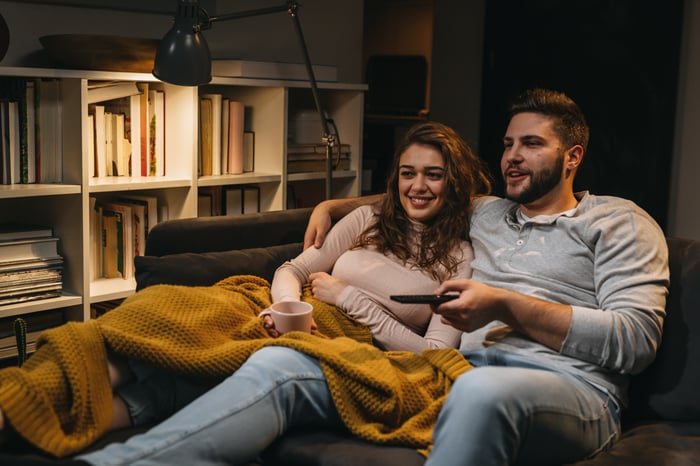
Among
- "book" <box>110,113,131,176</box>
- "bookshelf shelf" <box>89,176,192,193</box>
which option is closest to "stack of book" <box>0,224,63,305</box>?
"bookshelf shelf" <box>89,176,192,193</box>

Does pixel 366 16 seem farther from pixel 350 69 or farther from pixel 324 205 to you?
pixel 324 205

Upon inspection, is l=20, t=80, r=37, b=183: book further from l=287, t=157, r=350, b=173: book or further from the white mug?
the white mug

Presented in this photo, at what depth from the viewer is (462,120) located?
16.0ft

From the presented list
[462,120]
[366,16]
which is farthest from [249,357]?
[366,16]

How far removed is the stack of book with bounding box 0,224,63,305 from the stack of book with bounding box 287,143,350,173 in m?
1.07

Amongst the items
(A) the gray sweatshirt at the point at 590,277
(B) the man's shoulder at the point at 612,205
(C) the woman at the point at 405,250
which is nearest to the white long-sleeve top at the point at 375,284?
(C) the woman at the point at 405,250

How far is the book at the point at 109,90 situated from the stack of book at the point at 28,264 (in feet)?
1.59

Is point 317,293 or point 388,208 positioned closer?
point 317,293

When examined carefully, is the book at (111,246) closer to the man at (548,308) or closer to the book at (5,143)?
the book at (5,143)

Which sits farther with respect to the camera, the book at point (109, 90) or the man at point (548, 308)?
the book at point (109, 90)

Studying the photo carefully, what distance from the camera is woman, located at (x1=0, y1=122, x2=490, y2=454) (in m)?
2.04

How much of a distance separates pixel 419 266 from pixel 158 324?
74cm

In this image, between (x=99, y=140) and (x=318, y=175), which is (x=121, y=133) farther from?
(x=318, y=175)

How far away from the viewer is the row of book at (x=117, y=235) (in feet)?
9.69
